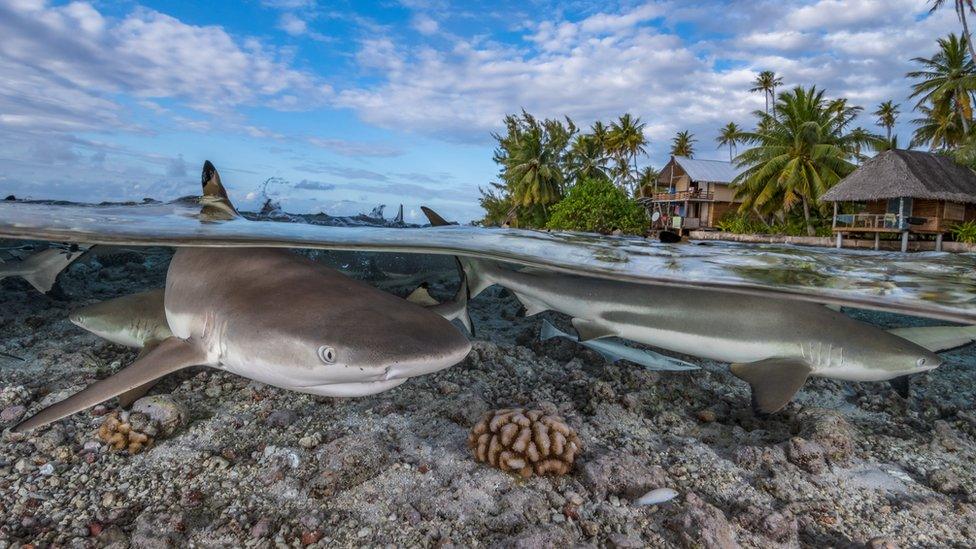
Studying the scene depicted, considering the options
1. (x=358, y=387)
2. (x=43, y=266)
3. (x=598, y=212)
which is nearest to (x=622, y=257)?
(x=358, y=387)

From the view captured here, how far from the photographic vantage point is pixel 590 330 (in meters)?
4.11

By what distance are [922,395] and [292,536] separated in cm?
525

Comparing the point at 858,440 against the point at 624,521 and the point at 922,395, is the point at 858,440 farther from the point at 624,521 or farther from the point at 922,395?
the point at 624,521

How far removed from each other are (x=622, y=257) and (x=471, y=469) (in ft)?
10.0

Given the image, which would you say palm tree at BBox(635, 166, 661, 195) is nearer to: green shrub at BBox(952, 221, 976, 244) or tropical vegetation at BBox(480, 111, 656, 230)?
tropical vegetation at BBox(480, 111, 656, 230)

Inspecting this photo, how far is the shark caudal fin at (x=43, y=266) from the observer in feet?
17.1

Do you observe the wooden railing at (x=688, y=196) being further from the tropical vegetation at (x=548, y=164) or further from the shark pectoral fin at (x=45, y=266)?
the shark pectoral fin at (x=45, y=266)

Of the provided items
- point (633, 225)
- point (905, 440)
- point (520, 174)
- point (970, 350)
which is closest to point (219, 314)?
point (905, 440)

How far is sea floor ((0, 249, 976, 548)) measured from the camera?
90.5 inches

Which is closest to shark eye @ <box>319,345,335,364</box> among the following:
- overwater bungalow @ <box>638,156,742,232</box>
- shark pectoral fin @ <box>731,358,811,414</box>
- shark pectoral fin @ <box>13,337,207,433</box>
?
shark pectoral fin @ <box>13,337,207,433</box>

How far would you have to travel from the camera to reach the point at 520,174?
57781 millimetres

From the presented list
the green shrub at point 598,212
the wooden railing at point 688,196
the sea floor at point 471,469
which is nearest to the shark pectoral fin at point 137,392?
the sea floor at point 471,469

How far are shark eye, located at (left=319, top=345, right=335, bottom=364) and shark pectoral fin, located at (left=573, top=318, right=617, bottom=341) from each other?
2340 mm

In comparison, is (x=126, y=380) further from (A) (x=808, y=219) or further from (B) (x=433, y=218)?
(A) (x=808, y=219)
